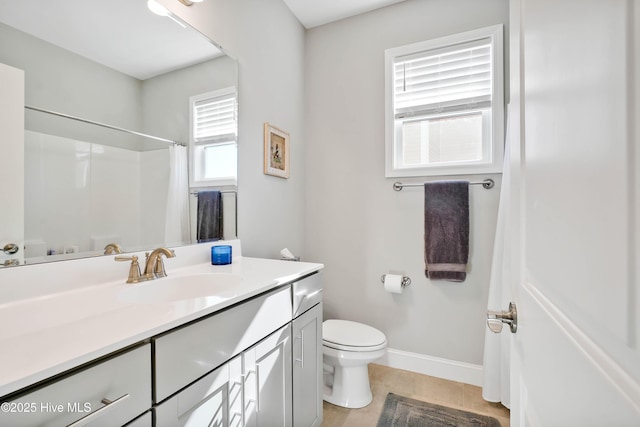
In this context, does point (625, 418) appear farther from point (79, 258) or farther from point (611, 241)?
point (79, 258)

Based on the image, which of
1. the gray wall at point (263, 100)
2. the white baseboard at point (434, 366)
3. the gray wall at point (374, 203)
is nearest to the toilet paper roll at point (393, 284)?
the gray wall at point (374, 203)

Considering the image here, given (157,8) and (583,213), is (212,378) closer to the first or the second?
(583,213)

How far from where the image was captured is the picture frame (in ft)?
6.16

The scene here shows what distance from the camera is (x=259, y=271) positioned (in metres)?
1.26

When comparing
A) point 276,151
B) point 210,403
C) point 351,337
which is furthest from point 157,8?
point 351,337

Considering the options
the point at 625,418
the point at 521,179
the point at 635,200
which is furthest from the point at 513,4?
the point at 625,418

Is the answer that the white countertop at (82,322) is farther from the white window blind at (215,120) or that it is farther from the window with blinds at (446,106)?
the window with blinds at (446,106)

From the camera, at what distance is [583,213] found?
0.31 metres

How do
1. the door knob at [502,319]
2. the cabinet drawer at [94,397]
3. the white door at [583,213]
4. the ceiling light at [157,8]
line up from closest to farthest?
the white door at [583,213] → the cabinet drawer at [94,397] → the door knob at [502,319] → the ceiling light at [157,8]

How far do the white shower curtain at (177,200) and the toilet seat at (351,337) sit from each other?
102cm

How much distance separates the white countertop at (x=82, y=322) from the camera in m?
0.51

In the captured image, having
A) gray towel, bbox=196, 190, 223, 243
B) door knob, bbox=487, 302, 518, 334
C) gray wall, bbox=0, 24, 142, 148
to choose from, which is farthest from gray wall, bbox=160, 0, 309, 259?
door knob, bbox=487, 302, 518, 334

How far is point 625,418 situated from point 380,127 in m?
2.10

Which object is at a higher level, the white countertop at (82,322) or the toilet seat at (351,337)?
the white countertop at (82,322)
